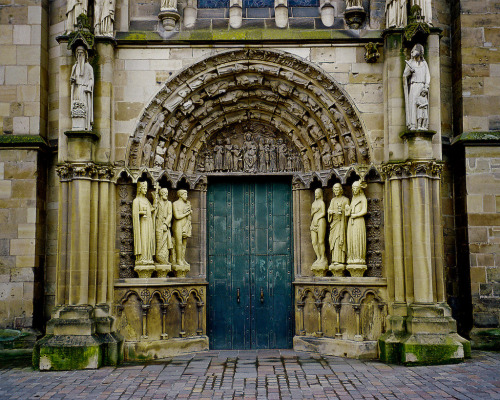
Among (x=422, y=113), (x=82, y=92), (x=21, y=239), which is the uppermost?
(x=82, y=92)

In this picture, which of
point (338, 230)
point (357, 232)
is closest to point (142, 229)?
point (338, 230)

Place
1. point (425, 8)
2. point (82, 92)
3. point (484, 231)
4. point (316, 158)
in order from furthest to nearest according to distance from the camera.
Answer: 1. point (316, 158)
2. point (484, 231)
3. point (425, 8)
4. point (82, 92)

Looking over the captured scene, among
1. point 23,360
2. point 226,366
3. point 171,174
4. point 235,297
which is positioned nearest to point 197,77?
point 171,174

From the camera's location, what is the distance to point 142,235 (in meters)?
11.3

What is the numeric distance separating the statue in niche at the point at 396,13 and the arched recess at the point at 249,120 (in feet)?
5.19

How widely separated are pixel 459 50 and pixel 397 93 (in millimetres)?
2564

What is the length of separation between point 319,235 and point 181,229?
2.74 meters

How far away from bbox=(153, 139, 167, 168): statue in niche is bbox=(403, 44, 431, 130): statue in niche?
4726 millimetres

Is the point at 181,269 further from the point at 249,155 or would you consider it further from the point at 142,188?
the point at 249,155

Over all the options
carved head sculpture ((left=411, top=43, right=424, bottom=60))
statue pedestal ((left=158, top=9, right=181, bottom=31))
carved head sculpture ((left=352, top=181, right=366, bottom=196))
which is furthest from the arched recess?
carved head sculpture ((left=411, top=43, right=424, bottom=60))

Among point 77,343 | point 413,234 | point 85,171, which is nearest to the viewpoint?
point 77,343

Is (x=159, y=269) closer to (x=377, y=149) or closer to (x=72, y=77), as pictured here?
(x=72, y=77)

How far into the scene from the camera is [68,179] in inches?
429

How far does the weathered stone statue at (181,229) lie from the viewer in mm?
11797
